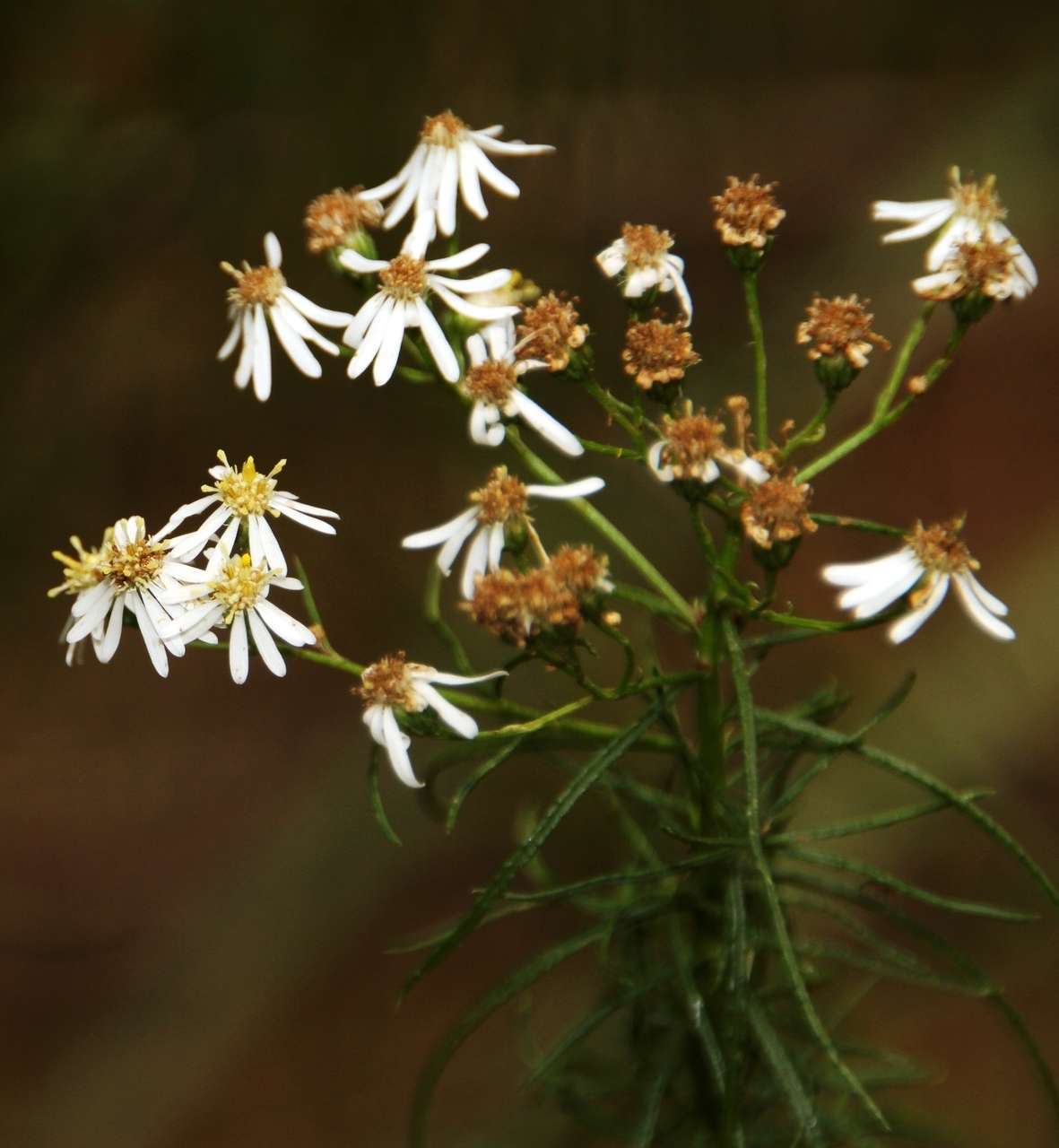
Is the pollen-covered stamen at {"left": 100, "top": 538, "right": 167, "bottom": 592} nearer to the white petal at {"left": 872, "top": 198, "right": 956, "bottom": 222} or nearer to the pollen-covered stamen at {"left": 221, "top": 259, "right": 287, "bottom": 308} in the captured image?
the pollen-covered stamen at {"left": 221, "top": 259, "right": 287, "bottom": 308}

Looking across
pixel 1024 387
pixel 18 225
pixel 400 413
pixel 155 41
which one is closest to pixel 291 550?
pixel 400 413

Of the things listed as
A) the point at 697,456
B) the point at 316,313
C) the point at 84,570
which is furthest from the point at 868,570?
the point at 84,570

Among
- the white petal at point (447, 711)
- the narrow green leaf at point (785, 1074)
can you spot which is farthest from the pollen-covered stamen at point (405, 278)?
the narrow green leaf at point (785, 1074)

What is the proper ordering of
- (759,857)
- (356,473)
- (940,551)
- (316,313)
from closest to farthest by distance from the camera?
(759,857) → (940,551) → (316,313) → (356,473)

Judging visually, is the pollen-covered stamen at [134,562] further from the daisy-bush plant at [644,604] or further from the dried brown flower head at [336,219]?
the dried brown flower head at [336,219]

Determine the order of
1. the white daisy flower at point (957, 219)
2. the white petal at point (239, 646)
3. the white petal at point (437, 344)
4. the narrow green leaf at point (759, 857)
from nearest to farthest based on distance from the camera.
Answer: the narrow green leaf at point (759, 857)
the white petal at point (239, 646)
the white petal at point (437, 344)
the white daisy flower at point (957, 219)

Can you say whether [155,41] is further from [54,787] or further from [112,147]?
[54,787]

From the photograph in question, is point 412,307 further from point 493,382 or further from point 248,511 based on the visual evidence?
point 248,511
